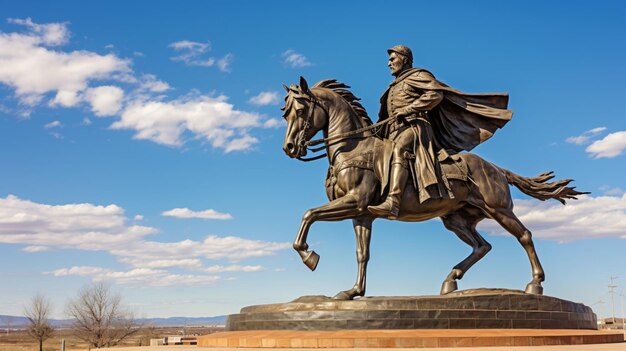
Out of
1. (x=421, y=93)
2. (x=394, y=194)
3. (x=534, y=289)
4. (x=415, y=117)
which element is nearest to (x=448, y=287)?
(x=534, y=289)

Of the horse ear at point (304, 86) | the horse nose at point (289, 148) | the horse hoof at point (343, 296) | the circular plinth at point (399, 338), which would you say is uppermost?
the horse ear at point (304, 86)

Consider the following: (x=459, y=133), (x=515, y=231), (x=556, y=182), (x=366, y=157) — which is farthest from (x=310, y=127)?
(x=556, y=182)

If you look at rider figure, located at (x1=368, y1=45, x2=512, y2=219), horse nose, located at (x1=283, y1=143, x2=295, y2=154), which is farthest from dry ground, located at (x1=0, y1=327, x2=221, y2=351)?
rider figure, located at (x1=368, y1=45, x2=512, y2=219)

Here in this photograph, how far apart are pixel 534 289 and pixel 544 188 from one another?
2.73 meters

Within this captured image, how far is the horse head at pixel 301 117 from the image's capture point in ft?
47.1

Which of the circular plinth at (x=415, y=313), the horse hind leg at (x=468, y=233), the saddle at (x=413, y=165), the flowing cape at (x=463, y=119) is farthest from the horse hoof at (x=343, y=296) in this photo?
the flowing cape at (x=463, y=119)

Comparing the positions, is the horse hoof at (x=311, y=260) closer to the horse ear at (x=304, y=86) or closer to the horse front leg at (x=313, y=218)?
the horse front leg at (x=313, y=218)

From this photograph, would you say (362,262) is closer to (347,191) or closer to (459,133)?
Result: (347,191)

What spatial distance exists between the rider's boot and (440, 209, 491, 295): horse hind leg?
2344mm

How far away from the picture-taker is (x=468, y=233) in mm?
15750

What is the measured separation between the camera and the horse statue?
13852 millimetres

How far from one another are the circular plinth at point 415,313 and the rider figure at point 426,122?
194 centimetres

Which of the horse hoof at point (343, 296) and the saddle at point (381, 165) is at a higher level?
the saddle at point (381, 165)

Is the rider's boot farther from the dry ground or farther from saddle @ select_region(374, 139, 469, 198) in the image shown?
the dry ground
